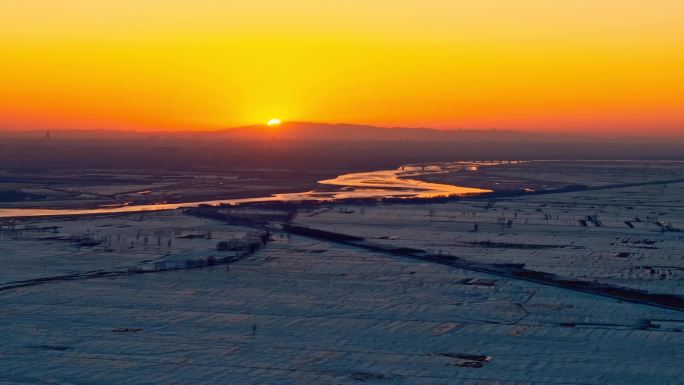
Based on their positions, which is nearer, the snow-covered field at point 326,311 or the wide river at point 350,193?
the snow-covered field at point 326,311

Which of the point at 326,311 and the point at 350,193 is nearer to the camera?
the point at 326,311

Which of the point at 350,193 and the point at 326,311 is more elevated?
the point at 350,193

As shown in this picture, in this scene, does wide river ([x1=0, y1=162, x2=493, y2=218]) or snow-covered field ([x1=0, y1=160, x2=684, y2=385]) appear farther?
wide river ([x1=0, y1=162, x2=493, y2=218])

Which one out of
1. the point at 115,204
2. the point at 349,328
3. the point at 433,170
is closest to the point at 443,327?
the point at 349,328

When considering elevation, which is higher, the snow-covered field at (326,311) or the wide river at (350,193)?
the wide river at (350,193)

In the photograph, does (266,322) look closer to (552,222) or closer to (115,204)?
(552,222)

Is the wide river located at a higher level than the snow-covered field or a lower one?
higher
